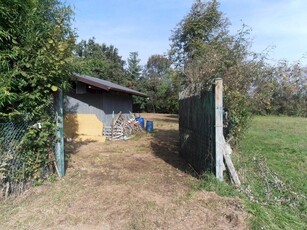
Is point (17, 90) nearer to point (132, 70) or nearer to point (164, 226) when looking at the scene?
point (164, 226)

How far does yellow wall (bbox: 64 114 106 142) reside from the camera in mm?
12531

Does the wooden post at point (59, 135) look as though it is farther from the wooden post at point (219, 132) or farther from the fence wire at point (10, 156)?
the wooden post at point (219, 132)

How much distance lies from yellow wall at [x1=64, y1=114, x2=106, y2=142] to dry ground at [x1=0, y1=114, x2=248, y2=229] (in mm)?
6181

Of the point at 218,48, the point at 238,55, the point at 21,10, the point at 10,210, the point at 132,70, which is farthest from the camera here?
the point at 132,70

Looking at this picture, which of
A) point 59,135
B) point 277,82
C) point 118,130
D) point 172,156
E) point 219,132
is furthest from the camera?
point 118,130

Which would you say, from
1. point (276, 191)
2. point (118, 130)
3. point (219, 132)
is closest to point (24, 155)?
point (219, 132)

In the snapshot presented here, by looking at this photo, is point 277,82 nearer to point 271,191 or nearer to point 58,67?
point 271,191

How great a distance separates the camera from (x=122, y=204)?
166 inches

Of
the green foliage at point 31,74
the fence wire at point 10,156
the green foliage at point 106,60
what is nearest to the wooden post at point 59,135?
the green foliage at point 31,74

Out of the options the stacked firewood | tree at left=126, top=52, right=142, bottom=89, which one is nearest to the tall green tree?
the stacked firewood

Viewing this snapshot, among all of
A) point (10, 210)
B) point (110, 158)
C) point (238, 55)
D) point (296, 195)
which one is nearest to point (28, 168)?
point (10, 210)

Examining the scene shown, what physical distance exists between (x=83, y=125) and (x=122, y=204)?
8881 mm

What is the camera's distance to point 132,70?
45250 millimetres

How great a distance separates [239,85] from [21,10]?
5102 mm
